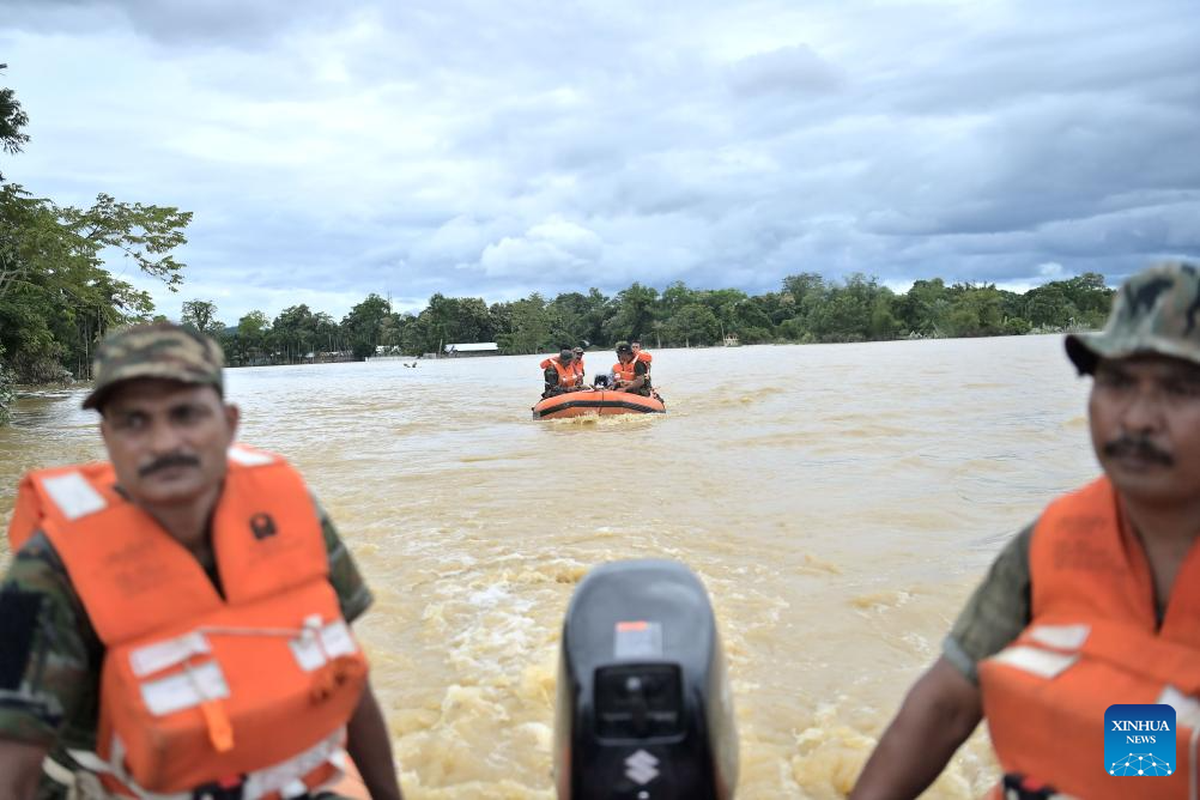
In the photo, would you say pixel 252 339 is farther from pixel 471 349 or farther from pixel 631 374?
pixel 631 374

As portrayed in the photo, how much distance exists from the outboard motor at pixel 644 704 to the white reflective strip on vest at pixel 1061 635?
599 millimetres

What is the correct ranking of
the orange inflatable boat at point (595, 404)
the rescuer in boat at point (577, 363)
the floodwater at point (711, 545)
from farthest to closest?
the rescuer in boat at point (577, 363) → the orange inflatable boat at point (595, 404) → the floodwater at point (711, 545)

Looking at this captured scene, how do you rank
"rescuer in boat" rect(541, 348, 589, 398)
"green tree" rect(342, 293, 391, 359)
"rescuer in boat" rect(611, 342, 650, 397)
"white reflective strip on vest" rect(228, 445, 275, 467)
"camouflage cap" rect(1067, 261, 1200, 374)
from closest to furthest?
1. "camouflage cap" rect(1067, 261, 1200, 374)
2. "white reflective strip on vest" rect(228, 445, 275, 467)
3. "rescuer in boat" rect(611, 342, 650, 397)
4. "rescuer in boat" rect(541, 348, 589, 398)
5. "green tree" rect(342, 293, 391, 359)

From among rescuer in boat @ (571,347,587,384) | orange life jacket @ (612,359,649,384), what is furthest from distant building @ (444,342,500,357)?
orange life jacket @ (612,359,649,384)

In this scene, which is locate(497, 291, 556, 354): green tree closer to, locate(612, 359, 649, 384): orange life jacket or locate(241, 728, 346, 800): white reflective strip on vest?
locate(612, 359, 649, 384): orange life jacket

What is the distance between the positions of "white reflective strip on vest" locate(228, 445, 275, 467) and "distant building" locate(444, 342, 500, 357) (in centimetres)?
10153

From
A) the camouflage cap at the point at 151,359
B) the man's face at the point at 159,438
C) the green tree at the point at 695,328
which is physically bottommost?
the man's face at the point at 159,438

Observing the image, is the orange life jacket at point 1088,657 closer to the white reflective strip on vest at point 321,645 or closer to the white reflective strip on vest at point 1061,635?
the white reflective strip on vest at point 1061,635

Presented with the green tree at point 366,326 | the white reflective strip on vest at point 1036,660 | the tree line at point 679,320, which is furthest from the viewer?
the green tree at point 366,326

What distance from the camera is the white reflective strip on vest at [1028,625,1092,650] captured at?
1.38 metres

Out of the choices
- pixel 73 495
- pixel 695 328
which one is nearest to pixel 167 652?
pixel 73 495

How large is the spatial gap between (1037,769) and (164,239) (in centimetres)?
2033

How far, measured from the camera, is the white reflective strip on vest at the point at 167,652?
58.1 inches

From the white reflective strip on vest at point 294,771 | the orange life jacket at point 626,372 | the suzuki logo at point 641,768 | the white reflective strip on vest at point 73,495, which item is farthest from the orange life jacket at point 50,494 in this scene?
the orange life jacket at point 626,372
